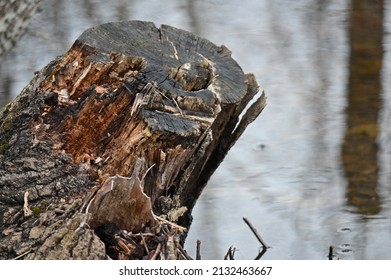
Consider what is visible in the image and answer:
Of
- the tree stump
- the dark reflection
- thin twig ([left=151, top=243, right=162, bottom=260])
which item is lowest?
the dark reflection

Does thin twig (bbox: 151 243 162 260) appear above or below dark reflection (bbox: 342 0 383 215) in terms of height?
above

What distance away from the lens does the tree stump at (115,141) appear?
8.59ft

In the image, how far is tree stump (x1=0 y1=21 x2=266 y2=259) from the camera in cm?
262

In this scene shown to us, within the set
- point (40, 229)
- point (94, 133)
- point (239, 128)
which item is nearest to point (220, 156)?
point (239, 128)

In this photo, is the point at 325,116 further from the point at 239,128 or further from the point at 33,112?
the point at 33,112

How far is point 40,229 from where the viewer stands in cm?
264

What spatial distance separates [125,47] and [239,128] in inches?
20.4

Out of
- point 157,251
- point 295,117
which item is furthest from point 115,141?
point 295,117

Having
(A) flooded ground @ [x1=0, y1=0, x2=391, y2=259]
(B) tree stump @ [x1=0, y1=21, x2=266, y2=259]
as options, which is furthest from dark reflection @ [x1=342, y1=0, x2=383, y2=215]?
(B) tree stump @ [x1=0, y1=21, x2=266, y2=259]

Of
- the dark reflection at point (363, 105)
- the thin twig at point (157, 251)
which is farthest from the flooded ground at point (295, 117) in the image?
the thin twig at point (157, 251)

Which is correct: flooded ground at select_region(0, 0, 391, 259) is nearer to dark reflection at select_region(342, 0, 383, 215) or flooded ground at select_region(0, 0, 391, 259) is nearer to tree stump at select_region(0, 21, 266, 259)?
dark reflection at select_region(342, 0, 383, 215)

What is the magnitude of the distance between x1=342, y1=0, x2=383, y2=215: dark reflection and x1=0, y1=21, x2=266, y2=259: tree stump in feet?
6.70

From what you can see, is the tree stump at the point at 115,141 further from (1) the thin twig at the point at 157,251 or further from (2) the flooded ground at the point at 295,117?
(2) the flooded ground at the point at 295,117

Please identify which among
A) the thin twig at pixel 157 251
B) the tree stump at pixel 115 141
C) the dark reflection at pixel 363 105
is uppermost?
the tree stump at pixel 115 141
